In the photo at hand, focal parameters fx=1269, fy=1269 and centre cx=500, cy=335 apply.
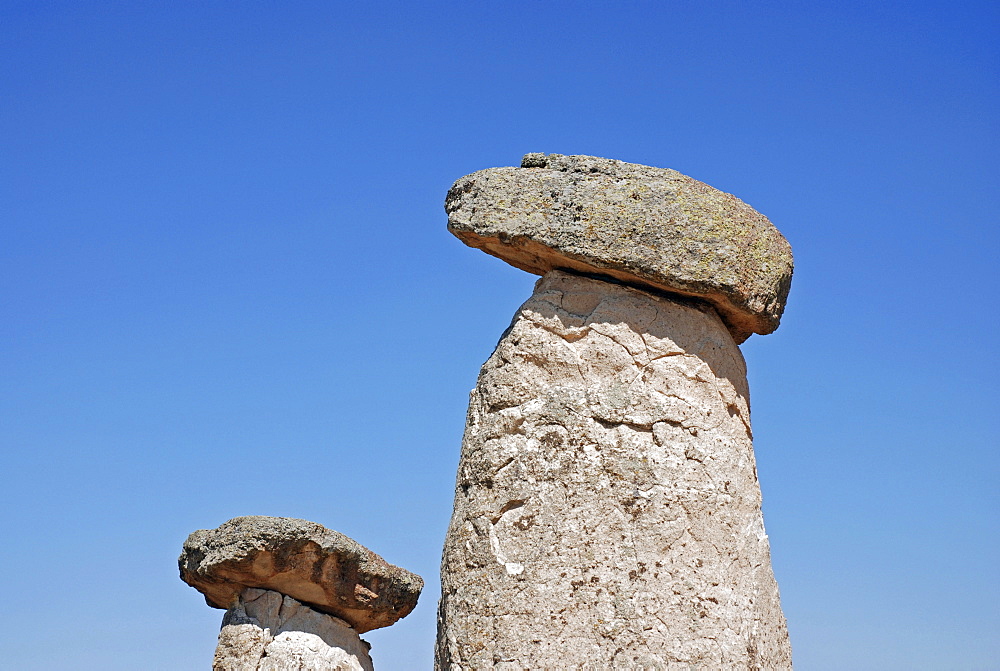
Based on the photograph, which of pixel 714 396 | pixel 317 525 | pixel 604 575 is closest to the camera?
pixel 604 575

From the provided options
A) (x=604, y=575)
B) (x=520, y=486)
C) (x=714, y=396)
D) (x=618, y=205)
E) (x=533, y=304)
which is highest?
(x=618, y=205)

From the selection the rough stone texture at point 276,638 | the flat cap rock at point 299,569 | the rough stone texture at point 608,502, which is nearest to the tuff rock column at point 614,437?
the rough stone texture at point 608,502

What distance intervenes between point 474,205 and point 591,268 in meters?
0.78

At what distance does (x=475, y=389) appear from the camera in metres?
7.24

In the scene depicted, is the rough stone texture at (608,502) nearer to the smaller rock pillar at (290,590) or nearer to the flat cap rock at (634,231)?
the flat cap rock at (634,231)

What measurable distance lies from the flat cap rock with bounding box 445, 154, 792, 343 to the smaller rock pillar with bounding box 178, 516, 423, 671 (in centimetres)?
322

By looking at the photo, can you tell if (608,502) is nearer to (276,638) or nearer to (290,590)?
(290,590)

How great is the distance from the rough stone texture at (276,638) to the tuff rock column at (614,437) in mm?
3218

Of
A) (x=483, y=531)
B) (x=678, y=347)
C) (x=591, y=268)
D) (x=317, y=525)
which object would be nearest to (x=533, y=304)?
(x=591, y=268)

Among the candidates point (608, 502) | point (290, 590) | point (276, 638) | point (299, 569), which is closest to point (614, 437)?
point (608, 502)

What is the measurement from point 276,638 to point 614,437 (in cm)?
418

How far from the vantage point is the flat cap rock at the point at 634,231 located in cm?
709

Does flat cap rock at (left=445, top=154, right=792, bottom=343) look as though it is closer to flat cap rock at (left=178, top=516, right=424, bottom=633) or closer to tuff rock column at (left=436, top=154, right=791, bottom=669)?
tuff rock column at (left=436, top=154, right=791, bottom=669)

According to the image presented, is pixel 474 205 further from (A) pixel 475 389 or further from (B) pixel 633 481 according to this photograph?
(B) pixel 633 481
